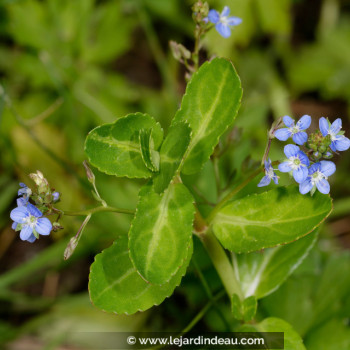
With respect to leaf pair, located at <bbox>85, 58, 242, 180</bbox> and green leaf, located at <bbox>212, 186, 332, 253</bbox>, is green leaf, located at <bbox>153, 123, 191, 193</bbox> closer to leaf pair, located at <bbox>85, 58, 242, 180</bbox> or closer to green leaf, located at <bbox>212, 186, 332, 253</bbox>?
leaf pair, located at <bbox>85, 58, 242, 180</bbox>

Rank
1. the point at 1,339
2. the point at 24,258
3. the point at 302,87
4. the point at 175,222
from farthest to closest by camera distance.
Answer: the point at 302,87
the point at 24,258
the point at 1,339
the point at 175,222

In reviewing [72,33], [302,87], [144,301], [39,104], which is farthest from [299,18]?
[144,301]

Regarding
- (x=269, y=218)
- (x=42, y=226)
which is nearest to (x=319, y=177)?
(x=269, y=218)

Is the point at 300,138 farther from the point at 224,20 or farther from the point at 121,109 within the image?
the point at 121,109

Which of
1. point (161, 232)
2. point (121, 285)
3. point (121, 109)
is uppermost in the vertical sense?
point (161, 232)

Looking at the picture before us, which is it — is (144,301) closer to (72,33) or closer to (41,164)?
(41,164)

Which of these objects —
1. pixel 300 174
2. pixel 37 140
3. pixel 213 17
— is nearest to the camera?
pixel 300 174

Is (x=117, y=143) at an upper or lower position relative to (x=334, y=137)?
upper

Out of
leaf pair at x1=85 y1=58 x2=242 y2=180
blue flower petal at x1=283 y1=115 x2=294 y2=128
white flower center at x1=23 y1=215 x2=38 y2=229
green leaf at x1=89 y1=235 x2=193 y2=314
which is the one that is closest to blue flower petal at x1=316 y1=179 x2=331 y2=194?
blue flower petal at x1=283 y1=115 x2=294 y2=128
